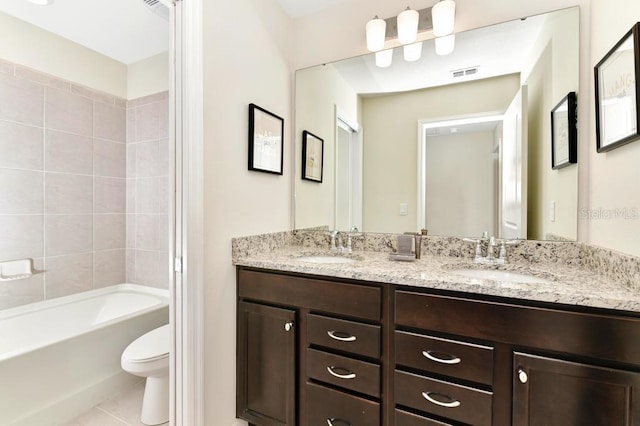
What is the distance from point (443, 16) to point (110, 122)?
2702mm

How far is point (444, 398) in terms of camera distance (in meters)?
1.08

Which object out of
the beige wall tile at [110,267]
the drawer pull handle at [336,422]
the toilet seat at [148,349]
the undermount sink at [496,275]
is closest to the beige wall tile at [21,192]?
the beige wall tile at [110,267]

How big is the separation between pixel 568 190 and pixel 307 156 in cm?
145

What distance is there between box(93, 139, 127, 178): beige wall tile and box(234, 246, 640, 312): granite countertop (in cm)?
184

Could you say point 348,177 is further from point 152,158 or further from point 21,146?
point 21,146

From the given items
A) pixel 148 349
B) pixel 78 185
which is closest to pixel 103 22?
pixel 78 185

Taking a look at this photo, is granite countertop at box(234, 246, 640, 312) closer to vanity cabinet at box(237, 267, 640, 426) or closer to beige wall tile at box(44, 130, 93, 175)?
vanity cabinet at box(237, 267, 640, 426)

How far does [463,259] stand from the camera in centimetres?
159

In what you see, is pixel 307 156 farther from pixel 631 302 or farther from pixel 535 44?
pixel 631 302

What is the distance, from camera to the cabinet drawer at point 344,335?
1194 millimetres

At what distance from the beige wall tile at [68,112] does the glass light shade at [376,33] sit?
2.31 metres

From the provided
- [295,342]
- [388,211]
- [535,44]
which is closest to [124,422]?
[295,342]

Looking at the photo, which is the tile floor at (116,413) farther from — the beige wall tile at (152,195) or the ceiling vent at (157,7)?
the ceiling vent at (157,7)

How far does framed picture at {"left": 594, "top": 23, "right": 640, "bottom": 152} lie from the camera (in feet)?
3.17
